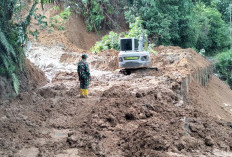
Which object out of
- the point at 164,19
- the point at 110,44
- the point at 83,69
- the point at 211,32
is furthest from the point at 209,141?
the point at 211,32

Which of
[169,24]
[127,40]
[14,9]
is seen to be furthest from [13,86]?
[169,24]

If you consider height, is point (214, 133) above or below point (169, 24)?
below

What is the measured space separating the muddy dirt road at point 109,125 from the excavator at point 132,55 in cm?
261

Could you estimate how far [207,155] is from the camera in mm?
5352

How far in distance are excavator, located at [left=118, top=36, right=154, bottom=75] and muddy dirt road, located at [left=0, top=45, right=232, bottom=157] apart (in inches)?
103

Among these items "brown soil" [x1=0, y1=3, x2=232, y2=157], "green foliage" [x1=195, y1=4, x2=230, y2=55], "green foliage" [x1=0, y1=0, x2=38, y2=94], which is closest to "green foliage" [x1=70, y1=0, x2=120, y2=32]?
"green foliage" [x1=0, y1=0, x2=38, y2=94]

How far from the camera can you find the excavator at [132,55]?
44.4 feet

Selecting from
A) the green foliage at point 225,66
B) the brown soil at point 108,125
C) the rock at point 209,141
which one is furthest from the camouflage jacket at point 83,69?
the green foliage at point 225,66

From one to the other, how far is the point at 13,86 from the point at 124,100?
122 inches

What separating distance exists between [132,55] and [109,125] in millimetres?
7083

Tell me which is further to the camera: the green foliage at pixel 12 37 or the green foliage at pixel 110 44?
the green foliage at pixel 110 44

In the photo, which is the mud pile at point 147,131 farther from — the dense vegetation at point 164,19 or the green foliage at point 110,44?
the dense vegetation at point 164,19

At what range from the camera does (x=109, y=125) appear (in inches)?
268

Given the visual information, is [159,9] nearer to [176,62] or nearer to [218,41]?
[176,62]
